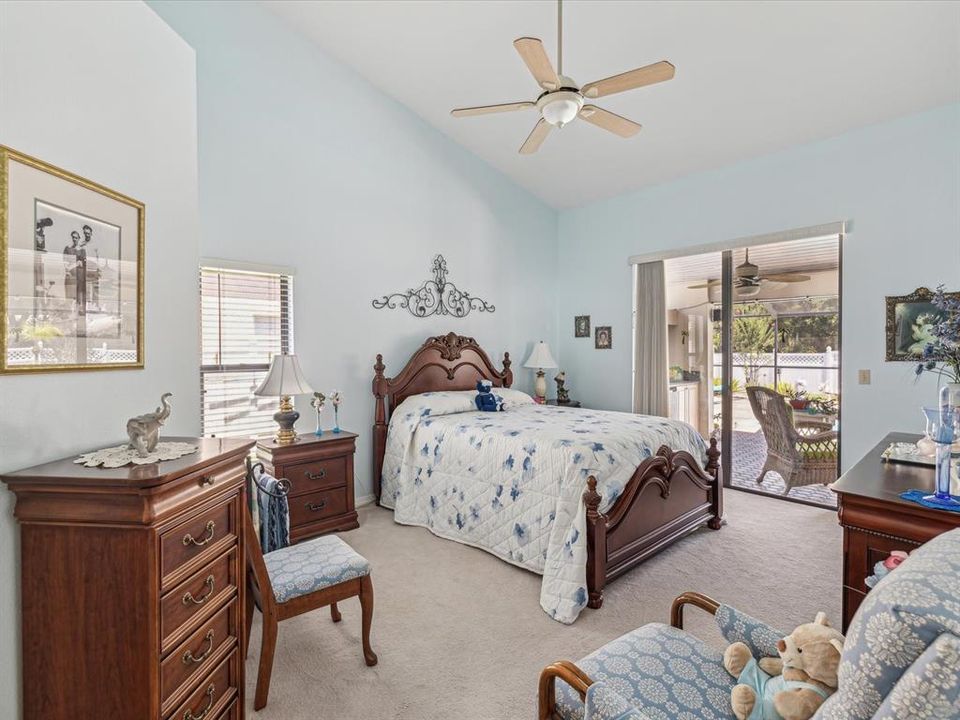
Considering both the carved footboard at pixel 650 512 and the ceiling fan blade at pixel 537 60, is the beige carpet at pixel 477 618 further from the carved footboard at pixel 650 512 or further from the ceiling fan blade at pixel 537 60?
the ceiling fan blade at pixel 537 60

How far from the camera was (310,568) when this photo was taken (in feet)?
6.81

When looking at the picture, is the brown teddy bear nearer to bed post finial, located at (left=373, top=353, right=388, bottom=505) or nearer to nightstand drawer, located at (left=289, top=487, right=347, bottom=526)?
nightstand drawer, located at (left=289, top=487, right=347, bottom=526)

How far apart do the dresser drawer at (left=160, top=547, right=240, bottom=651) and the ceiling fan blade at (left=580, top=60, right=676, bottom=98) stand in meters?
2.53

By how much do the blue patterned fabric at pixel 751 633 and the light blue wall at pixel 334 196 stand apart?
127 inches

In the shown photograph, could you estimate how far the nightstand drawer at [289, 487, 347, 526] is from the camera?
338cm

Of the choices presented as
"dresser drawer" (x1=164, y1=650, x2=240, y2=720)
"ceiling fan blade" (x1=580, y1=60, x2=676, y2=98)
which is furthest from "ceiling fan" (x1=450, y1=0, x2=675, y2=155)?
"dresser drawer" (x1=164, y1=650, x2=240, y2=720)

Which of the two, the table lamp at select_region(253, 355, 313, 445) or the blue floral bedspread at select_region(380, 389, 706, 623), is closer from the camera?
the blue floral bedspread at select_region(380, 389, 706, 623)

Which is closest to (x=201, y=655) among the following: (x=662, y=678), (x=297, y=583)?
(x=297, y=583)

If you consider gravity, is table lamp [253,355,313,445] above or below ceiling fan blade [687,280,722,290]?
below

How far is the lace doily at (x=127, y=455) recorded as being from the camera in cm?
138

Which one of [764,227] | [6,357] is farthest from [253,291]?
[764,227]

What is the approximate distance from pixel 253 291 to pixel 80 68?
2.06 meters

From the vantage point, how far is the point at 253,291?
3580mm

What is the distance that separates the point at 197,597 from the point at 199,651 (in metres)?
0.17
